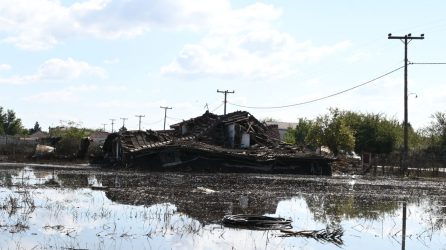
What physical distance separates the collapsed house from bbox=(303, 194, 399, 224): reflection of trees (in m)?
19.9

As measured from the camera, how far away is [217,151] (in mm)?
42719

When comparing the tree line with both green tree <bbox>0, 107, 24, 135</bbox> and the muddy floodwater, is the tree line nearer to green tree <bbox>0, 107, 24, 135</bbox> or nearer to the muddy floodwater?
the muddy floodwater

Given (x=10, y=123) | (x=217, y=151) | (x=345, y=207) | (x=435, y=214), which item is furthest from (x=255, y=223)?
(x=10, y=123)

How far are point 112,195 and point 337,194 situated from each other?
32.6ft

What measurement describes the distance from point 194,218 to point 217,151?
92.2 ft

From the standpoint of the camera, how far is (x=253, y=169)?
43.5m

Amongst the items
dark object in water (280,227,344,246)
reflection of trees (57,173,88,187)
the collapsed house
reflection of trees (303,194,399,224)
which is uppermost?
the collapsed house

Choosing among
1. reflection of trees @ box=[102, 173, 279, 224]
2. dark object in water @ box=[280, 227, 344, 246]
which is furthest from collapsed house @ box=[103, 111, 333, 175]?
dark object in water @ box=[280, 227, 344, 246]

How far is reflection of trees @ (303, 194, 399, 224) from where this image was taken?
53.8ft

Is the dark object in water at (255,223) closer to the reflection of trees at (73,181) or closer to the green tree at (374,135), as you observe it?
the reflection of trees at (73,181)

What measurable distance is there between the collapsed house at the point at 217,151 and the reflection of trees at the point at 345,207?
19.9m

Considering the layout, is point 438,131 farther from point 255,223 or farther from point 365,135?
point 255,223

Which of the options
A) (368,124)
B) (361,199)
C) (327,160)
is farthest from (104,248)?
(368,124)

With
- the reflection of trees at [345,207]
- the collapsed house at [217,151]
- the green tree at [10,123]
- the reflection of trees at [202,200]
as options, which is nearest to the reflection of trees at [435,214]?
the reflection of trees at [345,207]
